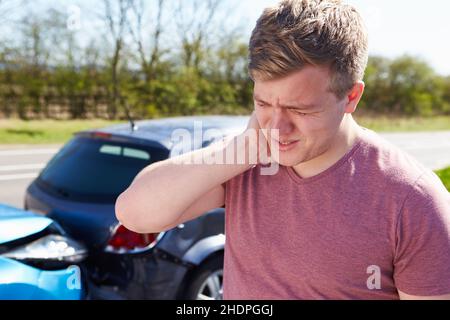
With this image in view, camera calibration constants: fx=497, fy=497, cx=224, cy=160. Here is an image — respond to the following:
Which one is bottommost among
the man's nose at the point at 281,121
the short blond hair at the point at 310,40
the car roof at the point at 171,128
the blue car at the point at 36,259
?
the blue car at the point at 36,259

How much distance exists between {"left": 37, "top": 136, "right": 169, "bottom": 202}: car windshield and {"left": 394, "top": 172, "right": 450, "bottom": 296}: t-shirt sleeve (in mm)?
2081

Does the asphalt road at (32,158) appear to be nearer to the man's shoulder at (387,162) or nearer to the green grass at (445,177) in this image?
the green grass at (445,177)

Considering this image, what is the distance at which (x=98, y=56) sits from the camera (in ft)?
58.1

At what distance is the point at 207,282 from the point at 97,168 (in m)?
1.03

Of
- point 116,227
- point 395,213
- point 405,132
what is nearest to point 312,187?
point 395,213

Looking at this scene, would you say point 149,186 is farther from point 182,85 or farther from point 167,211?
point 182,85

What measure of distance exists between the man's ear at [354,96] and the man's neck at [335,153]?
3 cm

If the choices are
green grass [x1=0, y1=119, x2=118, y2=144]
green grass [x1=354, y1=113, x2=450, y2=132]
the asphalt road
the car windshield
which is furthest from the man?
green grass [x1=354, y1=113, x2=450, y2=132]

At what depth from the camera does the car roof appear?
10.7 ft

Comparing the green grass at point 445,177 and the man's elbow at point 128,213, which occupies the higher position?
the man's elbow at point 128,213

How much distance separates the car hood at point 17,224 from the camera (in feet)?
8.00

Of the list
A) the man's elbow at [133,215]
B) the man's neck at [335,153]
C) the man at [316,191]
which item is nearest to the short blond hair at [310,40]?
the man at [316,191]

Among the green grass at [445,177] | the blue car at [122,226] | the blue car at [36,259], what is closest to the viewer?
the blue car at [36,259]
